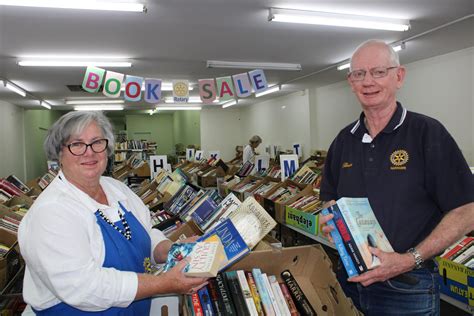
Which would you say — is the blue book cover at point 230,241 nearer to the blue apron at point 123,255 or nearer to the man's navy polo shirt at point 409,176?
the blue apron at point 123,255

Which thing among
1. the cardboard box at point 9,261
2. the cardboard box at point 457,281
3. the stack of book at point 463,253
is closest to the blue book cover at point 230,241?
the cardboard box at point 457,281

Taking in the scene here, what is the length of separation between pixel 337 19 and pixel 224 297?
4.13 meters

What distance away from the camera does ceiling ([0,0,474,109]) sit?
167 inches

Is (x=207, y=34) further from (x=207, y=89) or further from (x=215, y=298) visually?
(x=215, y=298)

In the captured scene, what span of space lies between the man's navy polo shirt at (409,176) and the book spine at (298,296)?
50 centimetres

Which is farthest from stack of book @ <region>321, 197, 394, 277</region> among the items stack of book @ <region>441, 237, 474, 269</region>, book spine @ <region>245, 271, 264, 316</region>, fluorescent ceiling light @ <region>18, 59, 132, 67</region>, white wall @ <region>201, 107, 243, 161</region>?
white wall @ <region>201, 107, 243, 161</region>

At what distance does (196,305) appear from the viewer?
1518 millimetres

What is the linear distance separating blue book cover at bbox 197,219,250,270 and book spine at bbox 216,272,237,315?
0.19m

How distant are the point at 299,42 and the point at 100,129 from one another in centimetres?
498

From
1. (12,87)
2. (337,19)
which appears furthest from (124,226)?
(12,87)

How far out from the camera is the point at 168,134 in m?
20.8

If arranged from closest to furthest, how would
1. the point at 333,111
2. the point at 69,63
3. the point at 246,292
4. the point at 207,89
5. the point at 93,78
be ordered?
the point at 246,292 < the point at 93,78 < the point at 69,63 < the point at 207,89 < the point at 333,111

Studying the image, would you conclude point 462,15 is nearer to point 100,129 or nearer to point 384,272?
point 384,272

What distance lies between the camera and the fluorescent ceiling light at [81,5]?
3.70 m
